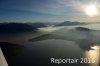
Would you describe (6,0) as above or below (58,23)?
above

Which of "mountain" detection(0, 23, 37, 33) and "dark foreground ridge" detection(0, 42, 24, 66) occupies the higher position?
"mountain" detection(0, 23, 37, 33)

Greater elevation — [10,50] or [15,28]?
[15,28]

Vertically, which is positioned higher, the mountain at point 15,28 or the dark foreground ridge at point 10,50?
the mountain at point 15,28

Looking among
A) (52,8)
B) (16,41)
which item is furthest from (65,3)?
(16,41)

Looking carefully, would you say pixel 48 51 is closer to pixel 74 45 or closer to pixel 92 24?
pixel 74 45

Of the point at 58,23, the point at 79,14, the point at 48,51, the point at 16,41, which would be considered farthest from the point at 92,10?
the point at 16,41

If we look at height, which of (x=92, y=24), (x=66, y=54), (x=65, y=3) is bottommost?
(x=66, y=54)
